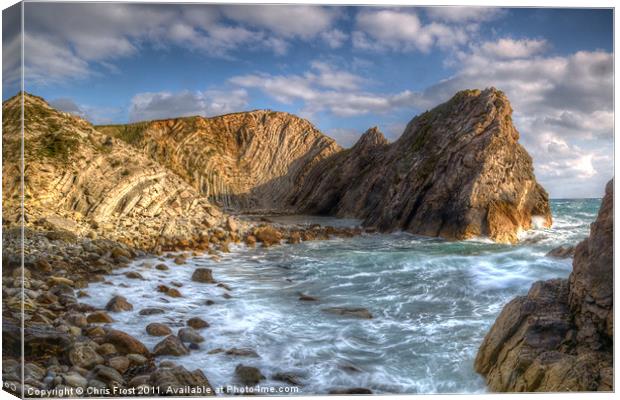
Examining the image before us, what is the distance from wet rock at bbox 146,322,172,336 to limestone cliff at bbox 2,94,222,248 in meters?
4.53

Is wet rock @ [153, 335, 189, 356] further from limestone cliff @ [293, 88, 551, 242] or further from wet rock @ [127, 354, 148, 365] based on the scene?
limestone cliff @ [293, 88, 551, 242]

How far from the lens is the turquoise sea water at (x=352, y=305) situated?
4863 millimetres

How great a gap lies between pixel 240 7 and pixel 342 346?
4.34 meters

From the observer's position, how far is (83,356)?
15.4 ft

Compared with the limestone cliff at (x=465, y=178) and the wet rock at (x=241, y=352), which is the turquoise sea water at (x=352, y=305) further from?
the limestone cliff at (x=465, y=178)

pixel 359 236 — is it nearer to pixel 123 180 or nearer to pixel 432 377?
pixel 123 180

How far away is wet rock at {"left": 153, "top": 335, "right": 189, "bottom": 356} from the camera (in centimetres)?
505

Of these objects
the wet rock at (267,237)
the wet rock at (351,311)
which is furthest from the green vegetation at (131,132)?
the wet rock at (351,311)

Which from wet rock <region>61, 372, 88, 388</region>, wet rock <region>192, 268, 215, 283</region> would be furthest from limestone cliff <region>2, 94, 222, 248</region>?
wet rock <region>61, 372, 88, 388</region>

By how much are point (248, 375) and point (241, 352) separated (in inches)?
19.8

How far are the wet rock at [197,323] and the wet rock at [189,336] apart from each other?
0.27m

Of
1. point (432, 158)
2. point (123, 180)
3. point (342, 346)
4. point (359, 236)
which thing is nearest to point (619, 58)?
A: point (342, 346)

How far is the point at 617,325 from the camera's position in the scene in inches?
169

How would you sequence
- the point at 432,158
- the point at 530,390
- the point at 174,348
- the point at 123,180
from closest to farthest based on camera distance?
the point at 530,390, the point at 174,348, the point at 123,180, the point at 432,158
